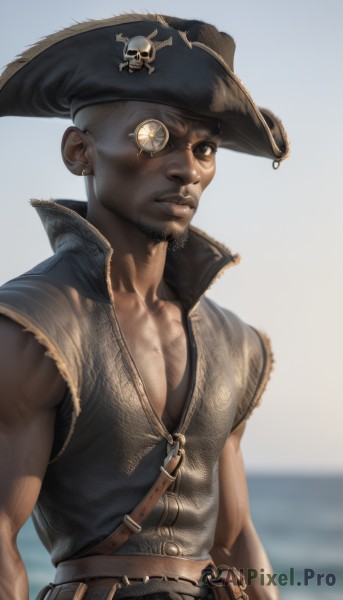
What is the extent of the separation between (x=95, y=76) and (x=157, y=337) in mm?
1031

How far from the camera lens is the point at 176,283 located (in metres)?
6.07

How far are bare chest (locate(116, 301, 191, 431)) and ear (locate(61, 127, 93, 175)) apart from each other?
548 mm

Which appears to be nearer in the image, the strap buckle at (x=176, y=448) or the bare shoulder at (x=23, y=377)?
the bare shoulder at (x=23, y=377)

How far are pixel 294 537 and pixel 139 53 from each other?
106 feet

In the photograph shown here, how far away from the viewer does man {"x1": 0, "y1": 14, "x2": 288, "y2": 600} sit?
528 centimetres

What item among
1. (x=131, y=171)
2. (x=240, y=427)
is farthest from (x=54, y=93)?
(x=240, y=427)

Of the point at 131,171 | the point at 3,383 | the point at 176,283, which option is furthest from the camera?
the point at 176,283

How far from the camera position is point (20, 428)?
522cm

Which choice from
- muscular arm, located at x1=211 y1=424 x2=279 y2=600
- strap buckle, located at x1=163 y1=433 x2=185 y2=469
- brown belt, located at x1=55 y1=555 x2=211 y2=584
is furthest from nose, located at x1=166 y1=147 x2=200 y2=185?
brown belt, located at x1=55 y1=555 x2=211 y2=584

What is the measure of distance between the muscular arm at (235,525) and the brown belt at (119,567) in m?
0.67

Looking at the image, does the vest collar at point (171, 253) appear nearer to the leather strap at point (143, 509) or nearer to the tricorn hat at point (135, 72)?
the tricorn hat at point (135, 72)

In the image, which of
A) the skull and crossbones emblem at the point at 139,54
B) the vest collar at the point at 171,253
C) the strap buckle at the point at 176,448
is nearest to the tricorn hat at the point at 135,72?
the skull and crossbones emblem at the point at 139,54

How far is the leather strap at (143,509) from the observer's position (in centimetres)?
540

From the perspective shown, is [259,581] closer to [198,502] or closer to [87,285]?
[198,502]
